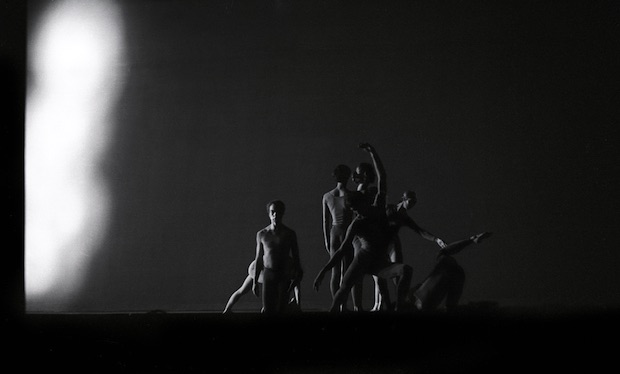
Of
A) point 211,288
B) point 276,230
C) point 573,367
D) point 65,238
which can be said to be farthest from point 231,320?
point 65,238

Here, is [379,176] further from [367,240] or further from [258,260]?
[258,260]

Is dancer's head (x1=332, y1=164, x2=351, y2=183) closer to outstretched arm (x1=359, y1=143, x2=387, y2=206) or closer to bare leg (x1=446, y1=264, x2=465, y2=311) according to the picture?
outstretched arm (x1=359, y1=143, x2=387, y2=206)

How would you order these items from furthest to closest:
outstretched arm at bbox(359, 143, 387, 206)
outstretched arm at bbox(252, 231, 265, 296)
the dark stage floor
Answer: outstretched arm at bbox(252, 231, 265, 296), outstretched arm at bbox(359, 143, 387, 206), the dark stage floor

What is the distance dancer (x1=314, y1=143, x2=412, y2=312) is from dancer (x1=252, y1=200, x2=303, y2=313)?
0.16 metres

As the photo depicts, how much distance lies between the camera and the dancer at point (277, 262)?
2.97m

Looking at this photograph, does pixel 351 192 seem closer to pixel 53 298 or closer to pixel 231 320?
pixel 231 320

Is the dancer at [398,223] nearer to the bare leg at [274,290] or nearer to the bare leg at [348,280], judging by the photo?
the bare leg at [348,280]

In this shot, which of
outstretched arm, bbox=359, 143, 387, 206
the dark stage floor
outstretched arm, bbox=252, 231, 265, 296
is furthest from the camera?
outstretched arm, bbox=252, 231, 265, 296

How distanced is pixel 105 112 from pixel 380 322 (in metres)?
2.10

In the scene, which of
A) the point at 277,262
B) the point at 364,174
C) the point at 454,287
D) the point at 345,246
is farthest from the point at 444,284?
the point at 277,262

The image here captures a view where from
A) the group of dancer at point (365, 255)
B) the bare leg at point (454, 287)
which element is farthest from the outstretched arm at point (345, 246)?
the bare leg at point (454, 287)

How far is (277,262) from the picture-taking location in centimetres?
297

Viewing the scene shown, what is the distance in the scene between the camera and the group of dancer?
9.50 feet

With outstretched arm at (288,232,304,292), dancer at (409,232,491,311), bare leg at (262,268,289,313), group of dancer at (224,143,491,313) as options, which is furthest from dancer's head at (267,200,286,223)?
dancer at (409,232,491,311)
